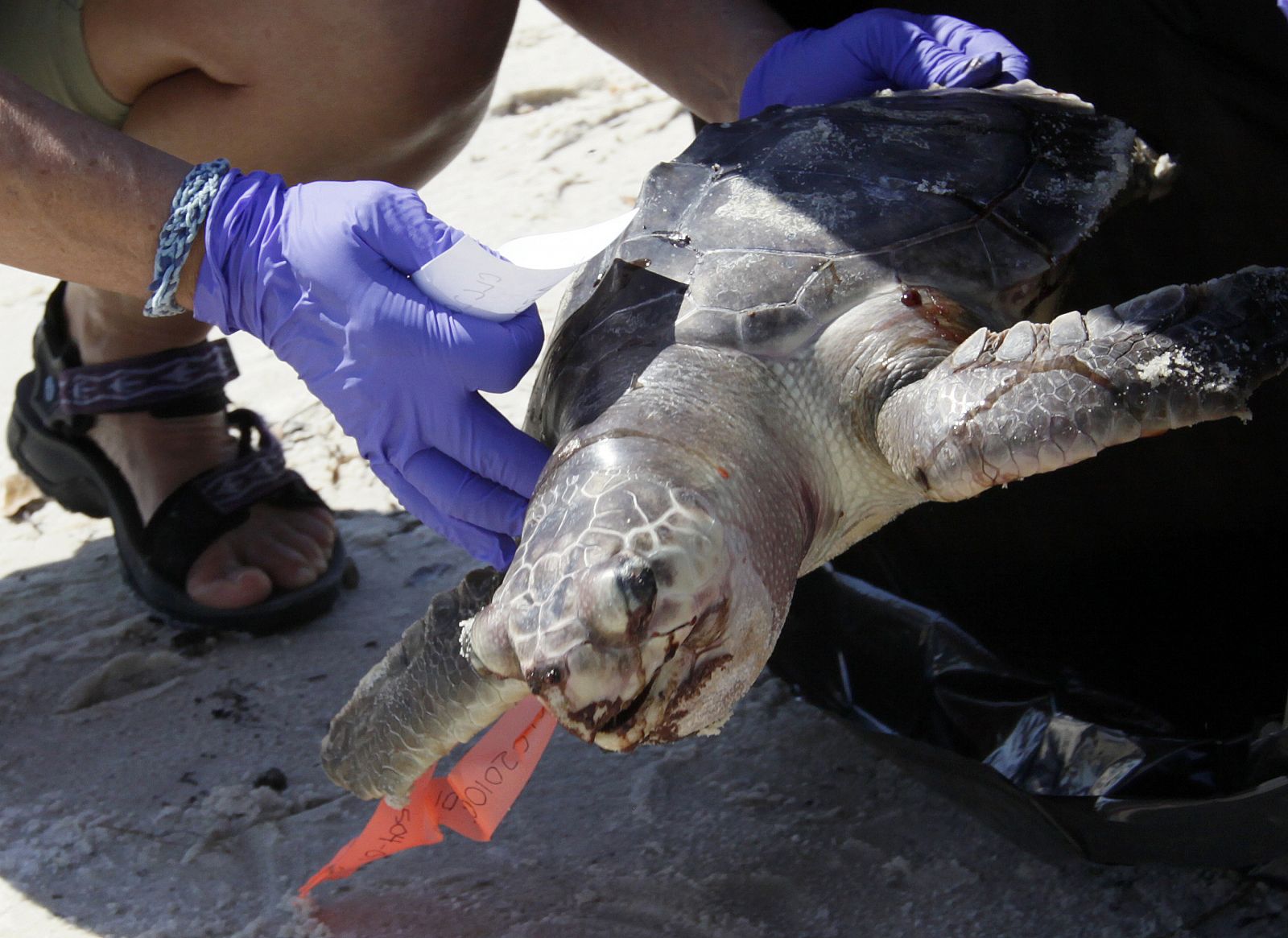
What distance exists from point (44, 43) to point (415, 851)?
1.64m

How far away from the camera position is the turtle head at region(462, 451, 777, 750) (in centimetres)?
123

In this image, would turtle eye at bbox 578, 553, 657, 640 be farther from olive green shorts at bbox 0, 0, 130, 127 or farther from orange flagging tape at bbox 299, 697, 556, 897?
olive green shorts at bbox 0, 0, 130, 127

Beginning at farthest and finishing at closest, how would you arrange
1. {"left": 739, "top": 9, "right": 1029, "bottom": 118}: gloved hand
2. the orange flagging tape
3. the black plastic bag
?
{"left": 739, "top": 9, "right": 1029, "bottom": 118}: gloved hand < the orange flagging tape < the black plastic bag

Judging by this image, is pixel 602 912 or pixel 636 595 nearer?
pixel 636 595

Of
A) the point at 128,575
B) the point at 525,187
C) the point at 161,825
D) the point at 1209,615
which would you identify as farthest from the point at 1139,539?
the point at 525,187

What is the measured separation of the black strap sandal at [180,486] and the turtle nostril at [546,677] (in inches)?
51.1

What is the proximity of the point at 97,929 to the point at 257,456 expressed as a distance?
3.79 feet

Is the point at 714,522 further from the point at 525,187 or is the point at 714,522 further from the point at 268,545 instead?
the point at 525,187

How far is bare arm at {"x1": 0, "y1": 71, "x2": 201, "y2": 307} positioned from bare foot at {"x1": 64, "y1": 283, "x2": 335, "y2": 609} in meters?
0.79

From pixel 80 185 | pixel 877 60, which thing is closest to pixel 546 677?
pixel 80 185

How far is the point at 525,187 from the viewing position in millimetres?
4051

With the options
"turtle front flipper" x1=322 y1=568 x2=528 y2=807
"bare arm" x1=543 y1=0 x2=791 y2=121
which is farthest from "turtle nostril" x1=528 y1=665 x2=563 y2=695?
"bare arm" x1=543 y1=0 x2=791 y2=121

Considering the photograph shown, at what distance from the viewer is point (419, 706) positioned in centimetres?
169

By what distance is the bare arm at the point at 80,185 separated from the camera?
5.52ft
